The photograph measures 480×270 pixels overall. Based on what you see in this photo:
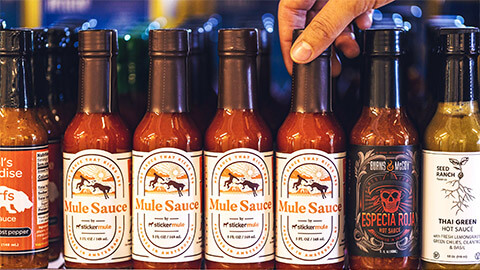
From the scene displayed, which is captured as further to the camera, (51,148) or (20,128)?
(51,148)

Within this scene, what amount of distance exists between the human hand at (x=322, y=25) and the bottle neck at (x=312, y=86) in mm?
21

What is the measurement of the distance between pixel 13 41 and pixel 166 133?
0.40 m

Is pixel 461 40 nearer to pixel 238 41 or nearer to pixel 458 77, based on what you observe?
pixel 458 77

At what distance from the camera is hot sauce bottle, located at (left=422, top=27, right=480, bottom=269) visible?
1.35 meters

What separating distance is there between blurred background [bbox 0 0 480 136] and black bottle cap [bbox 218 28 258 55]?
0.23 meters

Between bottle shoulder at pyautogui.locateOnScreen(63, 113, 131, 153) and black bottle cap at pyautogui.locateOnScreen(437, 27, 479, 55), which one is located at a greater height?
black bottle cap at pyautogui.locateOnScreen(437, 27, 479, 55)

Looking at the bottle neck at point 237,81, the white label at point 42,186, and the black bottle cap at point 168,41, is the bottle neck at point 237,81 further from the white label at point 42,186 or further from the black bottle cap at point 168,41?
the white label at point 42,186

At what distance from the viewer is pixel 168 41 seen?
1390 mm

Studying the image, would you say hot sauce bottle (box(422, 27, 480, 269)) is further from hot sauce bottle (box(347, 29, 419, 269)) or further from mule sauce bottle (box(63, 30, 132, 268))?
mule sauce bottle (box(63, 30, 132, 268))

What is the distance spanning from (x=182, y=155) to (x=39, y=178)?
33 centimetres

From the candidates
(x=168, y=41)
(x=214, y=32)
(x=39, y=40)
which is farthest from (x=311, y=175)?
(x=39, y=40)

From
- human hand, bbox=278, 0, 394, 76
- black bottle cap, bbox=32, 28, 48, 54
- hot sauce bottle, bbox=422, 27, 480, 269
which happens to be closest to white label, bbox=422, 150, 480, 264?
hot sauce bottle, bbox=422, 27, 480, 269

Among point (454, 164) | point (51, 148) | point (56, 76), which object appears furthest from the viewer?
point (56, 76)

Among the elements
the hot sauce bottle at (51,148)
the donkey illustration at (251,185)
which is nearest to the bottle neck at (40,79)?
the hot sauce bottle at (51,148)
